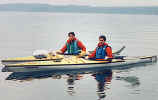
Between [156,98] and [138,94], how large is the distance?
111 centimetres

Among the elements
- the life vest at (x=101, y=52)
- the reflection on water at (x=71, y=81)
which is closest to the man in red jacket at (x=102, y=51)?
the life vest at (x=101, y=52)

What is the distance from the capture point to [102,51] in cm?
2442

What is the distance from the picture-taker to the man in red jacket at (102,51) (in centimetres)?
2412

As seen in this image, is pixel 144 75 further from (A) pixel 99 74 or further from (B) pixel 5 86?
(B) pixel 5 86

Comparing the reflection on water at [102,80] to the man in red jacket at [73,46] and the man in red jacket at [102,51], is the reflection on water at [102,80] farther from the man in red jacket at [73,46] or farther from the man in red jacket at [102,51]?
the man in red jacket at [73,46]

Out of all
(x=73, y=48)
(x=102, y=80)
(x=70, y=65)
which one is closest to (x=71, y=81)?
(x=102, y=80)

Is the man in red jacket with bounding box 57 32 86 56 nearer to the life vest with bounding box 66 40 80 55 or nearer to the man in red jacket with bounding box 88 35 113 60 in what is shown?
the life vest with bounding box 66 40 80 55

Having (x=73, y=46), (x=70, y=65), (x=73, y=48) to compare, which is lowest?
(x=70, y=65)

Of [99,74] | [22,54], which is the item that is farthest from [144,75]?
[22,54]

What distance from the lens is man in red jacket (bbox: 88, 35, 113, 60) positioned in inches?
950

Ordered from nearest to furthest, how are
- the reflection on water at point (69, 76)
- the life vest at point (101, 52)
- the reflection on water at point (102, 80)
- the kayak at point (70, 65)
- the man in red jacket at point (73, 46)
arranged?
the reflection on water at point (102, 80) < the reflection on water at point (69, 76) < the kayak at point (70, 65) < the life vest at point (101, 52) < the man in red jacket at point (73, 46)

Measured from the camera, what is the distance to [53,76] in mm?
22531

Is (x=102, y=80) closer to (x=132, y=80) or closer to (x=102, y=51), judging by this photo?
(x=132, y=80)

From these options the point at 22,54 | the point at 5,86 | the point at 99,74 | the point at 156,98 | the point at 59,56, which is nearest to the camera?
the point at 156,98
